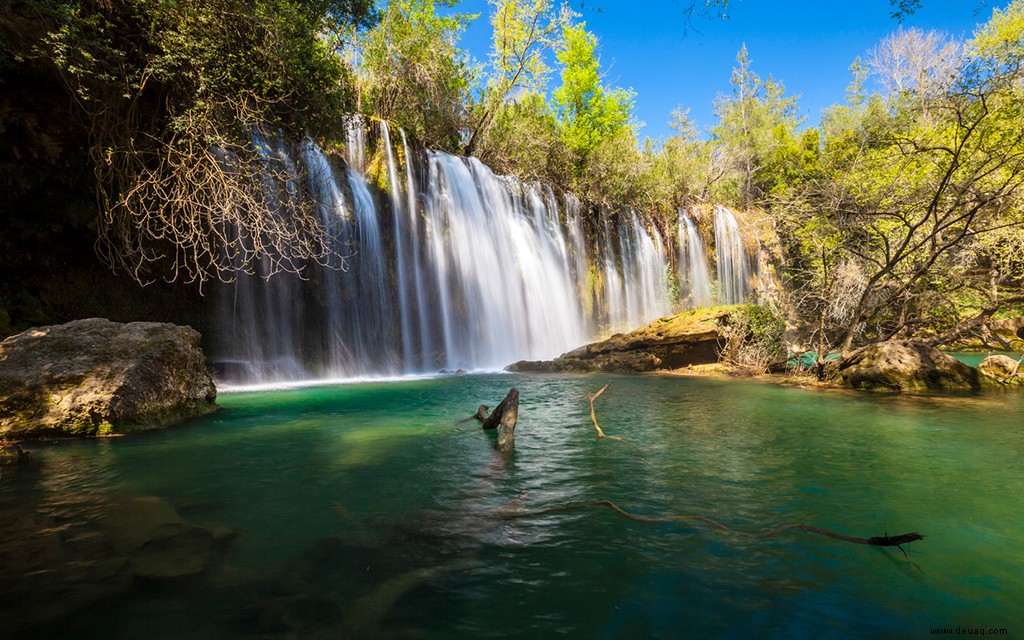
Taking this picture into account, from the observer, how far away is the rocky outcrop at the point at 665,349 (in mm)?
14508

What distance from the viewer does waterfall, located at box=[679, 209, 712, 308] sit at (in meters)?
28.8

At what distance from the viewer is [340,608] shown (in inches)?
96.4

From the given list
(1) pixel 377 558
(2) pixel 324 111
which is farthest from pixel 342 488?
(2) pixel 324 111

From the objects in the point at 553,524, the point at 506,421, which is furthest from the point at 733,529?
the point at 506,421

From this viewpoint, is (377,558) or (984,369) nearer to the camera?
(377,558)

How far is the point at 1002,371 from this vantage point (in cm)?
1066

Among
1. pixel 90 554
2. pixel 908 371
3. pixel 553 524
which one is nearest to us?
pixel 90 554

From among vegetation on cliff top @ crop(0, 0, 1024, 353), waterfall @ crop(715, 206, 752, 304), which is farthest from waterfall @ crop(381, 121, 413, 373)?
waterfall @ crop(715, 206, 752, 304)

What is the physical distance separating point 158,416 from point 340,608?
20.2 ft

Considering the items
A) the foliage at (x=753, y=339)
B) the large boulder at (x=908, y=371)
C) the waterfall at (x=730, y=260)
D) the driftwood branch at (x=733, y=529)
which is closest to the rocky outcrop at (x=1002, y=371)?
the large boulder at (x=908, y=371)

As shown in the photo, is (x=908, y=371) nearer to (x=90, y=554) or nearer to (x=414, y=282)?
(x=90, y=554)

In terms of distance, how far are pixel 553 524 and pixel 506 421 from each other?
2.38 metres

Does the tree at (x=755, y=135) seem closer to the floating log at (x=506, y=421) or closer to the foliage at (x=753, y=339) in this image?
the foliage at (x=753, y=339)

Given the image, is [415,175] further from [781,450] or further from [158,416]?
[781,450]
